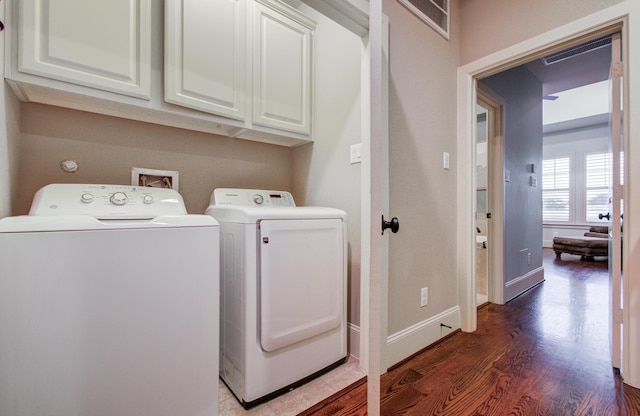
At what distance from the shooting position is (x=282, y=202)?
6.62 ft

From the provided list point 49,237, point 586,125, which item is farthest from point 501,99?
point 586,125

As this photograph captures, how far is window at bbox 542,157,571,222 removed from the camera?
6848 mm

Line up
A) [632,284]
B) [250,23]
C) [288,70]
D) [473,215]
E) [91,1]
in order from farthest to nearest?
[473,215] < [288,70] < [250,23] < [632,284] < [91,1]

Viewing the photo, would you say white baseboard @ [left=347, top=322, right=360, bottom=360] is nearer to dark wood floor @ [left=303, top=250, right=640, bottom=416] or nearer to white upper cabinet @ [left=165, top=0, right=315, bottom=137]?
dark wood floor @ [left=303, top=250, right=640, bottom=416]

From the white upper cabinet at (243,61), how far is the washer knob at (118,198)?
531 millimetres

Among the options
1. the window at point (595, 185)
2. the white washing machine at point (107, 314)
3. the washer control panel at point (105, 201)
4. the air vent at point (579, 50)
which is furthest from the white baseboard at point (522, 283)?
the window at point (595, 185)

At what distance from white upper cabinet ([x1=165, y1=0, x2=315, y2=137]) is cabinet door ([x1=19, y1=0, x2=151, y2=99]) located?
0.12m

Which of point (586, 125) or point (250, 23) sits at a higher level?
point (586, 125)

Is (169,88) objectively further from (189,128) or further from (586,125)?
(586,125)

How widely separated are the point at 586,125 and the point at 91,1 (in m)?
8.85

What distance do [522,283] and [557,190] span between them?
5.53 m

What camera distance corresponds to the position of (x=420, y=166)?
73.7 inches

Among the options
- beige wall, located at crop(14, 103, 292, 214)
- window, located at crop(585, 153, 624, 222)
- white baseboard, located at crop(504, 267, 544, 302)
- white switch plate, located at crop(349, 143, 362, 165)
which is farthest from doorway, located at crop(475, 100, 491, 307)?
window, located at crop(585, 153, 624, 222)

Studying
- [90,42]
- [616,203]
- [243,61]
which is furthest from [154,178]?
[616,203]
